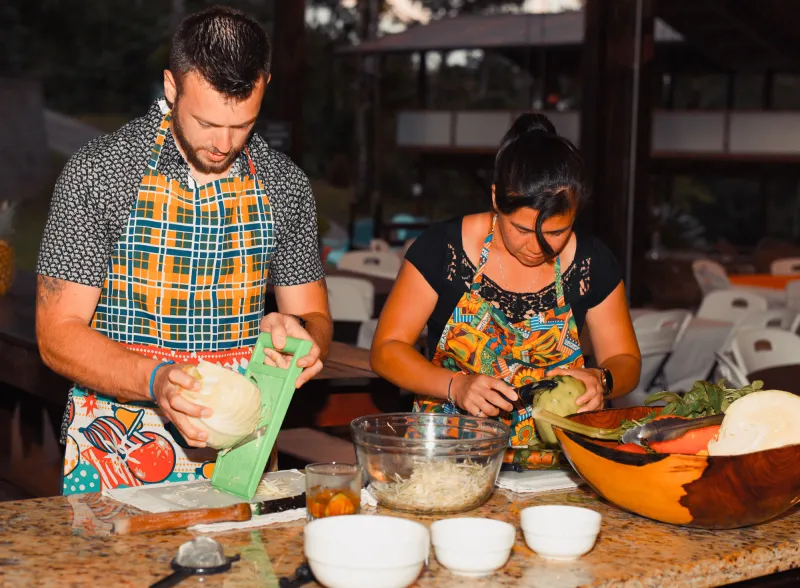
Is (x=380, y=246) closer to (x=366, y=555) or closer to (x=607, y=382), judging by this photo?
(x=607, y=382)

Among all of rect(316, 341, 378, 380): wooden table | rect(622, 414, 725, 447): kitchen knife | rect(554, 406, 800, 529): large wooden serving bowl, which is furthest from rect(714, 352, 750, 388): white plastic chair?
rect(554, 406, 800, 529): large wooden serving bowl

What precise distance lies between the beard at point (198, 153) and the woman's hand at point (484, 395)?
70 centimetres

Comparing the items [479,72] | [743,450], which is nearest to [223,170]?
[743,450]

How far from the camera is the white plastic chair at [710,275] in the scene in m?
7.48

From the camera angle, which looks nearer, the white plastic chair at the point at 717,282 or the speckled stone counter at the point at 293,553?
the speckled stone counter at the point at 293,553

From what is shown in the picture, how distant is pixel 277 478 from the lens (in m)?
2.20

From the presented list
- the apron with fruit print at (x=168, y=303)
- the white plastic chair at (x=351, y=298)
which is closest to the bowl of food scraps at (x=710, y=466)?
the apron with fruit print at (x=168, y=303)

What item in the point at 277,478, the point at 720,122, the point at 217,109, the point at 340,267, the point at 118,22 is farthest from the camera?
the point at 340,267

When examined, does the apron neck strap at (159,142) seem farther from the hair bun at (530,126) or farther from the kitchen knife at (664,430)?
the kitchen knife at (664,430)

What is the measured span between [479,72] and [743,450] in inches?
250

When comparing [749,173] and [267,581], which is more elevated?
[749,173]

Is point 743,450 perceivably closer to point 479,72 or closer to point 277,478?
point 277,478

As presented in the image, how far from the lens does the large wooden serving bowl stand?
6.17ft

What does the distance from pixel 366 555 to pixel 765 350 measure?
14.4ft
